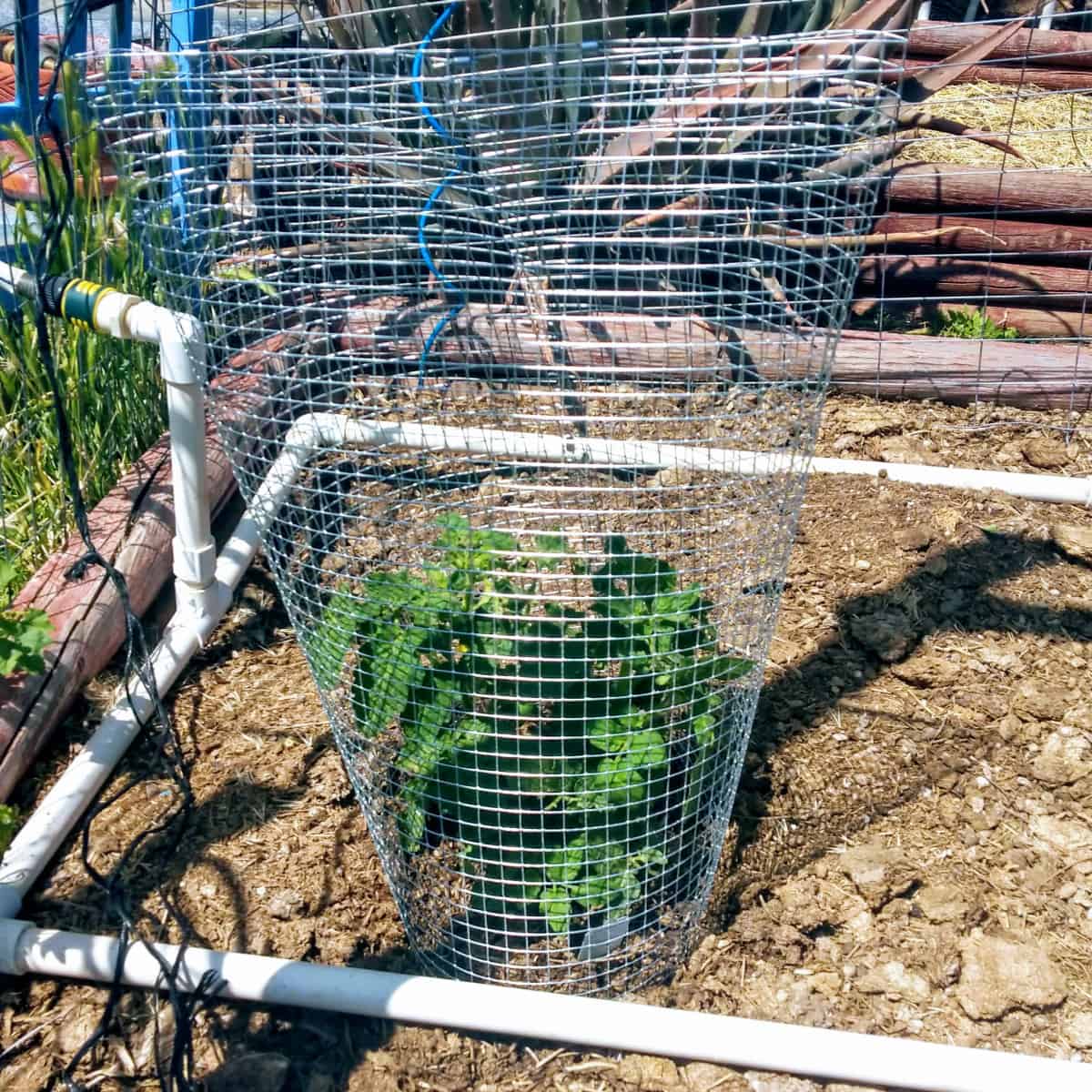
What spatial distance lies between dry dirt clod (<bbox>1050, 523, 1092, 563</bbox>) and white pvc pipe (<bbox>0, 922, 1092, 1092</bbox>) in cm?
159

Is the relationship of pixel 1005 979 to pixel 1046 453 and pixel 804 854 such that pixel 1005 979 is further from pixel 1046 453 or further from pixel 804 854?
pixel 1046 453

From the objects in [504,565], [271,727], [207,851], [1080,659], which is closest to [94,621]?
[271,727]

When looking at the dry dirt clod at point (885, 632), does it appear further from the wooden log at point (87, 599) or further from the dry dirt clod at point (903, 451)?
the wooden log at point (87, 599)

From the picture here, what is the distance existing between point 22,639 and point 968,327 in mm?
3504

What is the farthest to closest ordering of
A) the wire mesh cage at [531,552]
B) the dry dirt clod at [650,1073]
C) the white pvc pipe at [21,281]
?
the white pvc pipe at [21,281]
the dry dirt clod at [650,1073]
the wire mesh cage at [531,552]

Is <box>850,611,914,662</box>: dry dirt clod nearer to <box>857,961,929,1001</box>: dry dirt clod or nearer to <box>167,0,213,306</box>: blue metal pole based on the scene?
<box>857,961,929,1001</box>: dry dirt clod

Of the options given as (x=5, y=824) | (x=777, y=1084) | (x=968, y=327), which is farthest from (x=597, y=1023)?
(x=968, y=327)

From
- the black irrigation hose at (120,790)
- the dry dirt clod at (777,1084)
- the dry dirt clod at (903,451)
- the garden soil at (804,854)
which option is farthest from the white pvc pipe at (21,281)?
the dry dirt clod at (903,451)

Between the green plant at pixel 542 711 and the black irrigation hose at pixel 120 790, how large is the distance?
438 mm

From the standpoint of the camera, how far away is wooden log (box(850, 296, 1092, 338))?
4117 millimetres

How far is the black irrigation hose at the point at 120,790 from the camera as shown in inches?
67.4

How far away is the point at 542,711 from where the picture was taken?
1.75 meters

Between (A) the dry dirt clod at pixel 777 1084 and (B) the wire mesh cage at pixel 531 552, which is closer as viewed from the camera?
(B) the wire mesh cage at pixel 531 552

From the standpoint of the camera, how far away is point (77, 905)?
1.99 metres
